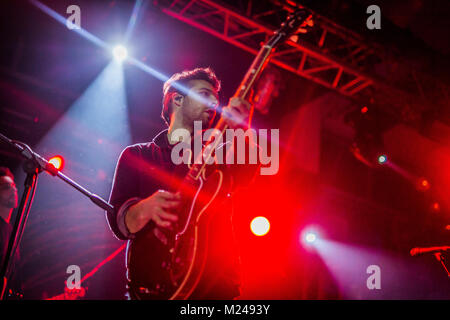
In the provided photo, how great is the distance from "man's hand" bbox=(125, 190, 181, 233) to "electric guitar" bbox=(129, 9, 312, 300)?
2.6 inches

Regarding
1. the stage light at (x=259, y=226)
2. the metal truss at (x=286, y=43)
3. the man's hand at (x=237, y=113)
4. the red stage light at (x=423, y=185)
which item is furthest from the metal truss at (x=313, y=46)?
the man's hand at (x=237, y=113)

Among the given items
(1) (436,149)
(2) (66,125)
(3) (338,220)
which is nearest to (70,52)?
(2) (66,125)

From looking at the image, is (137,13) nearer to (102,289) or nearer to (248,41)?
(248,41)

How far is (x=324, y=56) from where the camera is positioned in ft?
17.1

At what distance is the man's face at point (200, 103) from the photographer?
2383 millimetres

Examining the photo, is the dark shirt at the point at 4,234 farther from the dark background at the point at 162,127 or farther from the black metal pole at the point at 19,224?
the dark background at the point at 162,127

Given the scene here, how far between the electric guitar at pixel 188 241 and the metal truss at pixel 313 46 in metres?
3.22

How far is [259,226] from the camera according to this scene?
18.2 ft

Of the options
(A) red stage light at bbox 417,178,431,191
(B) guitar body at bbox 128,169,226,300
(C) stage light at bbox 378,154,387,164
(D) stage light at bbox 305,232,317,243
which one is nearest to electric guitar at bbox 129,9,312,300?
(B) guitar body at bbox 128,169,226,300

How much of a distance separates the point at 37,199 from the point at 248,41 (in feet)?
14.0

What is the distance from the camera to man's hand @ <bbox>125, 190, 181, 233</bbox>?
1.80m

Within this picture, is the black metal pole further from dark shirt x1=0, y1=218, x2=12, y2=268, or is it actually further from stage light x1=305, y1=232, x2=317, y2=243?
stage light x1=305, y1=232, x2=317, y2=243

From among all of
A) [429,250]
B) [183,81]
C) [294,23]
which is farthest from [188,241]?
[429,250]
